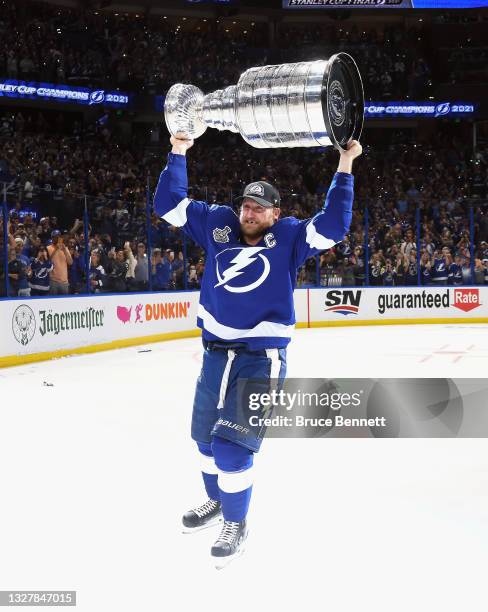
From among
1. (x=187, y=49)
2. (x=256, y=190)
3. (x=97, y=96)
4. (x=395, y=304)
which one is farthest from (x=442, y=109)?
(x=256, y=190)

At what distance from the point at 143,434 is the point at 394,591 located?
11.8 feet

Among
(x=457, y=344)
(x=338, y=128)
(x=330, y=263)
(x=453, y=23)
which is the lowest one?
(x=457, y=344)

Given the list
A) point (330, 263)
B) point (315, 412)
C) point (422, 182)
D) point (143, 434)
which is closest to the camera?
point (315, 412)

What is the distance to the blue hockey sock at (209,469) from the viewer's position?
3969 millimetres

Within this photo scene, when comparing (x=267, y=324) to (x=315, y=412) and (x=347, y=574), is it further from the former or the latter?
(x=315, y=412)

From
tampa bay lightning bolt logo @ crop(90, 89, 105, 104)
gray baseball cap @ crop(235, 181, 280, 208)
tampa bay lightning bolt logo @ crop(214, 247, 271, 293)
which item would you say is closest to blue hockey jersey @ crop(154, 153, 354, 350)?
tampa bay lightning bolt logo @ crop(214, 247, 271, 293)

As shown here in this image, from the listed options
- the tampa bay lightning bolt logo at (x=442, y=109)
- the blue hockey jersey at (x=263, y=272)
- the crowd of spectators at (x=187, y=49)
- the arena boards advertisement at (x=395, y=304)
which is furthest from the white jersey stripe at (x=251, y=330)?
the tampa bay lightning bolt logo at (x=442, y=109)

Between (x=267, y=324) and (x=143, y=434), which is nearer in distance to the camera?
(x=267, y=324)

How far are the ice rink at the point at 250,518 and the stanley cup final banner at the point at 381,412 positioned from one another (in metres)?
0.18

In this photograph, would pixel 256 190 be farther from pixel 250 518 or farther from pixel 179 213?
pixel 250 518

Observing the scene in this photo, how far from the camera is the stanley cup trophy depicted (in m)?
3.56

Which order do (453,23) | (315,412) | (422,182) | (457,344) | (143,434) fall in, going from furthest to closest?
(453,23)
(422,182)
(457,344)
(143,434)
(315,412)

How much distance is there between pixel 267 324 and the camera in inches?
146

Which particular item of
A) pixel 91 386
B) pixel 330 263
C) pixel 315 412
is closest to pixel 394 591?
pixel 315 412
